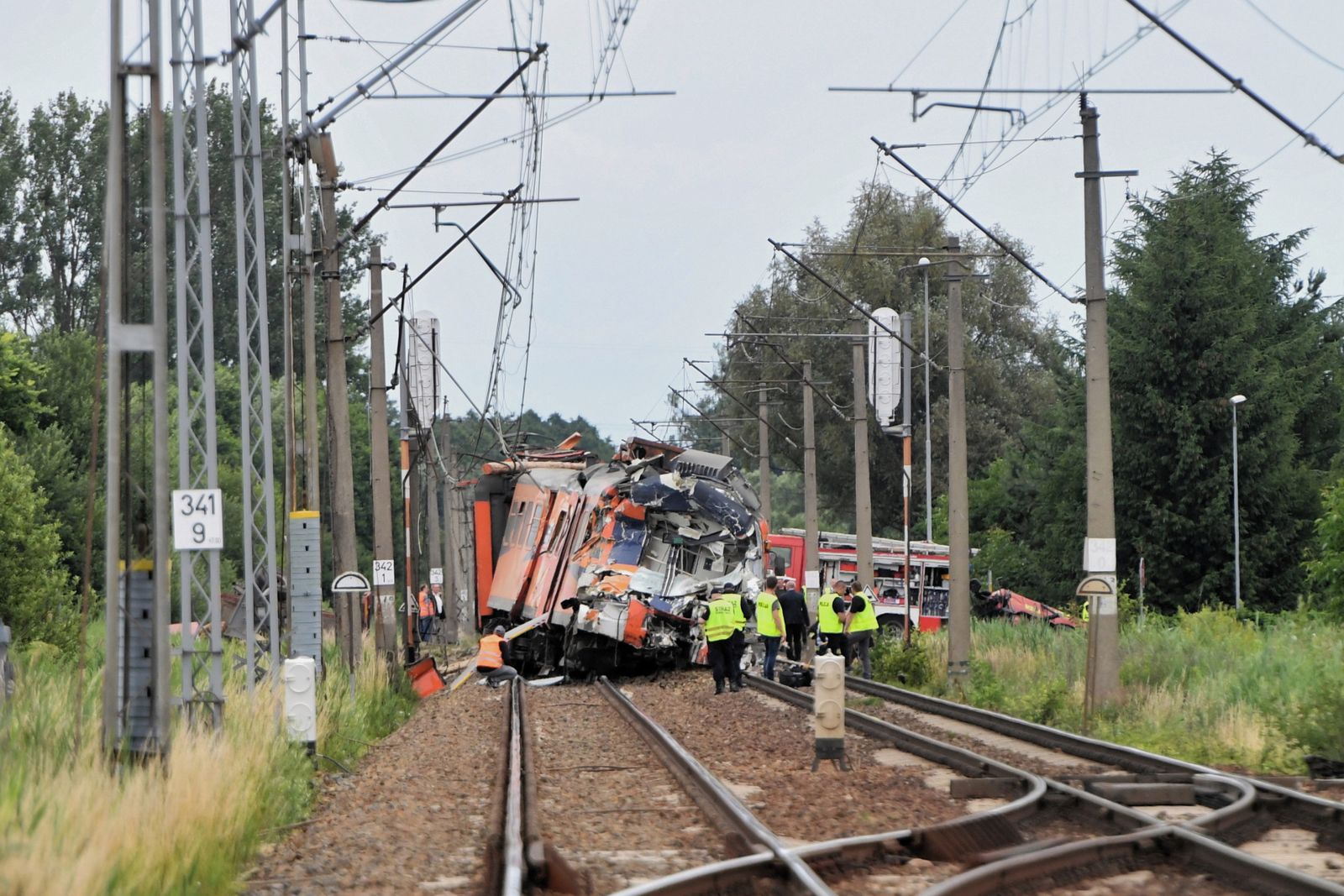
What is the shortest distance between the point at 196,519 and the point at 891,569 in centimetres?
3667

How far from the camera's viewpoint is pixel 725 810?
1170 cm

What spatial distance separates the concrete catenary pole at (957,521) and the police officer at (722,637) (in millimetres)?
3418

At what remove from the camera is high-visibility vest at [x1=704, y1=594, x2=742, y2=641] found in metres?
24.2

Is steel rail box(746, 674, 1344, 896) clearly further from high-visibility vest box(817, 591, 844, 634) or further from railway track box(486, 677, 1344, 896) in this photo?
high-visibility vest box(817, 591, 844, 634)

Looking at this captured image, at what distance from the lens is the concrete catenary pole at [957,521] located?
25719 mm

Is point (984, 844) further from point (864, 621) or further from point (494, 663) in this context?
point (494, 663)

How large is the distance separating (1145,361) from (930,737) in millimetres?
30836

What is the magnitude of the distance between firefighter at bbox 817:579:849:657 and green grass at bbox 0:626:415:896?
1237 cm

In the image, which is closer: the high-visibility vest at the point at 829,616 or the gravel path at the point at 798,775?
the gravel path at the point at 798,775

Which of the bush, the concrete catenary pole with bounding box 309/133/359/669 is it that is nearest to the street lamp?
the bush

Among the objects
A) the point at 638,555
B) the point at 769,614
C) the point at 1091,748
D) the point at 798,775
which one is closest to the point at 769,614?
the point at 769,614

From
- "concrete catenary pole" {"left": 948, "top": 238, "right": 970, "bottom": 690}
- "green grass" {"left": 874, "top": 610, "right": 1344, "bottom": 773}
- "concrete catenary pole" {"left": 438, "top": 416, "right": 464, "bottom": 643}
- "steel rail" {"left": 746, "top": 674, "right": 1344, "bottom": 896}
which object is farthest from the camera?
"concrete catenary pole" {"left": 438, "top": 416, "right": 464, "bottom": 643}

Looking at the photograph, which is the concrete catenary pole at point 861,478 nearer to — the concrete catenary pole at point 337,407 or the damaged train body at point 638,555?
the damaged train body at point 638,555

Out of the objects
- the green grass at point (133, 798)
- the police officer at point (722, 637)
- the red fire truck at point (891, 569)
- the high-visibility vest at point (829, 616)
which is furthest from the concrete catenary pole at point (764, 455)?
the green grass at point (133, 798)
